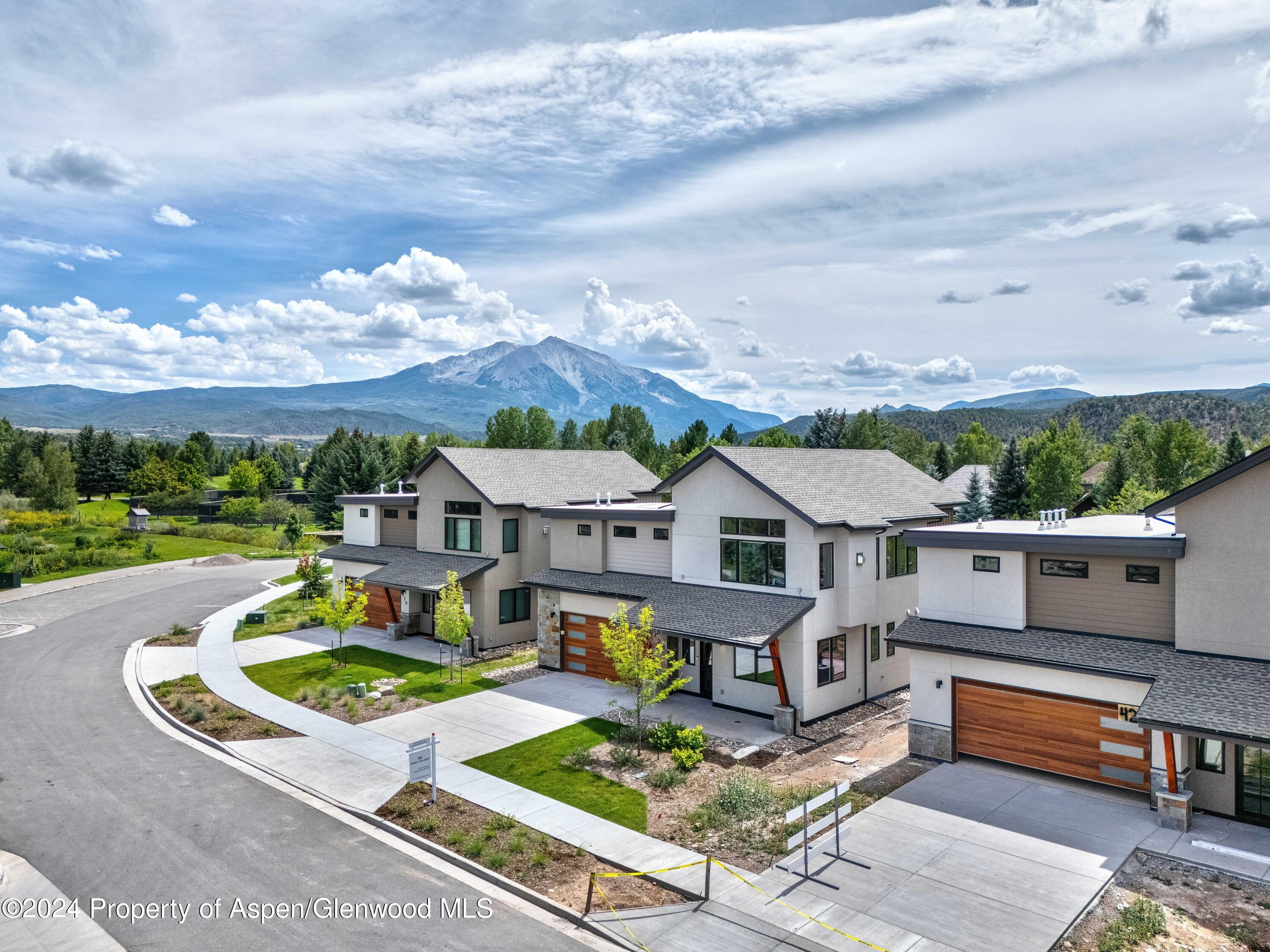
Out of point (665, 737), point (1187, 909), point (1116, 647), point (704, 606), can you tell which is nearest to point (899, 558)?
point (704, 606)

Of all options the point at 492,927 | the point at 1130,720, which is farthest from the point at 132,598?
the point at 1130,720

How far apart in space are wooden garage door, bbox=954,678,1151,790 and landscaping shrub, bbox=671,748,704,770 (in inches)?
244

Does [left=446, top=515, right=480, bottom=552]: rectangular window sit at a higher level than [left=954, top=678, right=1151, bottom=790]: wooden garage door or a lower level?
higher

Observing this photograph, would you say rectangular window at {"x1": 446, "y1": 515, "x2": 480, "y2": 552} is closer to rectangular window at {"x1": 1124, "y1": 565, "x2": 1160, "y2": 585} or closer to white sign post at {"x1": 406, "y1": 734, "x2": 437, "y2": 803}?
white sign post at {"x1": 406, "y1": 734, "x2": 437, "y2": 803}

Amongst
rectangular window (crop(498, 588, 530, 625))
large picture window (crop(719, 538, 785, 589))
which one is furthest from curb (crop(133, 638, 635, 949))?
large picture window (crop(719, 538, 785, 589))

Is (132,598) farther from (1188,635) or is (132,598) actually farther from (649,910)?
(1188,635)

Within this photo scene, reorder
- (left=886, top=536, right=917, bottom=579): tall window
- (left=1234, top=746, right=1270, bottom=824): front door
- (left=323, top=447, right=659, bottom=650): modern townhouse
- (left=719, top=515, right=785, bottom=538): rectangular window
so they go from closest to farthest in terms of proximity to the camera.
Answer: (left=1234, top=746, right=1270, bottom=824): front door < (left=719, top=515, right=785, bottom=538): rectangular window < (left=886, top=536, right=917, bottom=579): tall window < (left=323, top=447, right=659, bottom=650): modern townhouse

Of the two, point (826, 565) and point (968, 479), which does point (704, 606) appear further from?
point (968, 479)

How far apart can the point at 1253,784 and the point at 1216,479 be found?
5812mm

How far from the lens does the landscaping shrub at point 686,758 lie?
18.0 metres

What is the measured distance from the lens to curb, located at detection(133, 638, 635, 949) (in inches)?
469

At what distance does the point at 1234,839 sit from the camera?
13969 millimetres

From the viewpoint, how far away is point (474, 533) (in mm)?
31297

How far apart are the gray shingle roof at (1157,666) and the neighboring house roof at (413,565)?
1701cm
